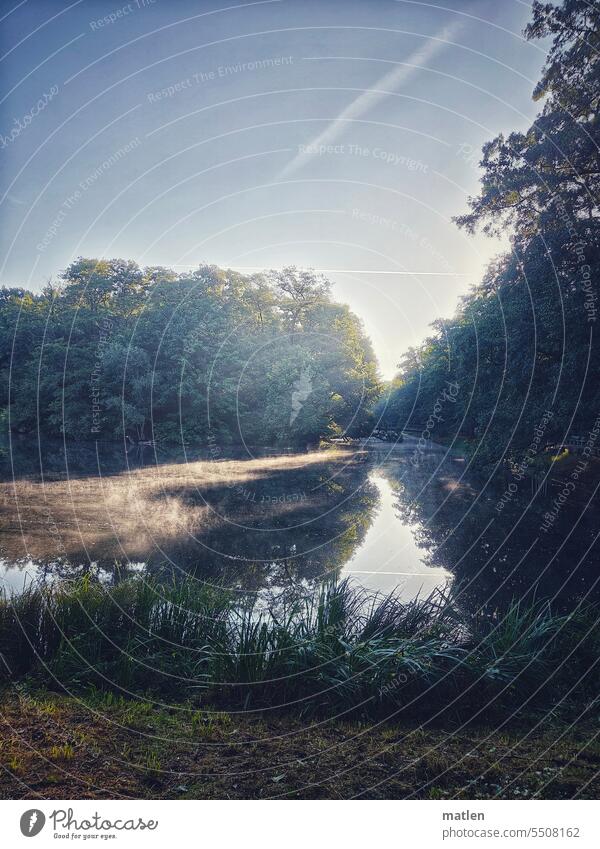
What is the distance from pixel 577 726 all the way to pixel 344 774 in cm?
195

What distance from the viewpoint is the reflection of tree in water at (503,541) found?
25.3 feet

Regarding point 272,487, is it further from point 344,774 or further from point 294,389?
point 344,774

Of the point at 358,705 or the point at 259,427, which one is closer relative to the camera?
the point at 358,705

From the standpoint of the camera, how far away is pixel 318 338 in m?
21.3

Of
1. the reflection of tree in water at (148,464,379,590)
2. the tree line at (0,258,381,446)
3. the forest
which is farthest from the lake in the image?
the tree line at (0,258,381,446)

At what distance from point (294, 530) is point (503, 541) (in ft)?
15.2

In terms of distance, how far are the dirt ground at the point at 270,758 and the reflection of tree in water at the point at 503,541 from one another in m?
3.63

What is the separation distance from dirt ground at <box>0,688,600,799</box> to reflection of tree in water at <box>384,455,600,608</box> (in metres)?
3.63

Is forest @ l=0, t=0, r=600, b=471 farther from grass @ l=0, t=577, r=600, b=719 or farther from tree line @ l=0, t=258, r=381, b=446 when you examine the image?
grass @ l=0, t=577, r=600, b=719

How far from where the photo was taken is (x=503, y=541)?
10.6 meters

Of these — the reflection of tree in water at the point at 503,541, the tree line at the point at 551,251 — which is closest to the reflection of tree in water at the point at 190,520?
the reflection of tree in water at the point at 503,541

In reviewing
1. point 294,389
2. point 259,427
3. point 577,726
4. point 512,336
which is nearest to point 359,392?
point 294,389

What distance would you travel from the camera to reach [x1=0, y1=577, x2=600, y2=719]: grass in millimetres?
3900

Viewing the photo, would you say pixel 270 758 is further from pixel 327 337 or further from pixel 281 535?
pixel 327 337
